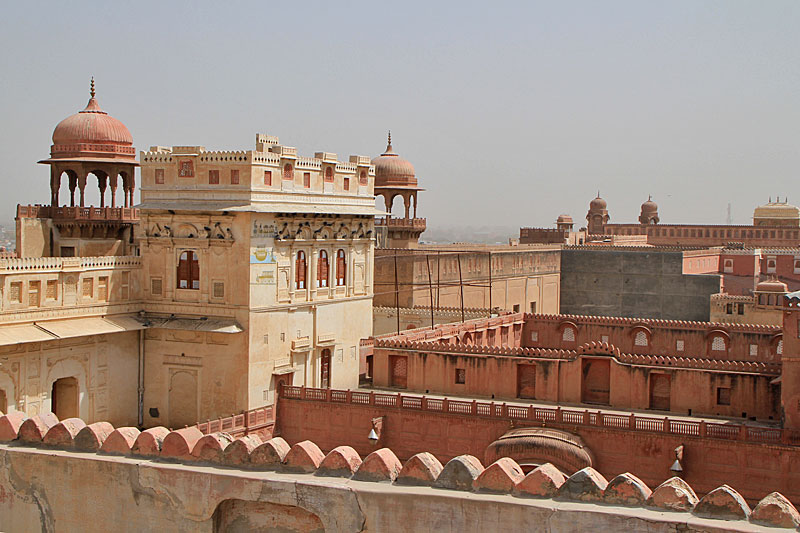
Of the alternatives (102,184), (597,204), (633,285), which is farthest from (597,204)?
(102,184)

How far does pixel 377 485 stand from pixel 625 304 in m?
53.8

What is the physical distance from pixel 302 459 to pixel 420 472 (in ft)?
6.19

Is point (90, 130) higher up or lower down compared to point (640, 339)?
higher up

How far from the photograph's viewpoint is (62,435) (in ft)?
56.6

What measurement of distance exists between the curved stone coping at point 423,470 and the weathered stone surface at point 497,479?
0.01m

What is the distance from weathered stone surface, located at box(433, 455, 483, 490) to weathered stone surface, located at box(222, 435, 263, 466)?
308 centimetres

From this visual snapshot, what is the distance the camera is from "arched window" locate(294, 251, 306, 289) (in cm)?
3316

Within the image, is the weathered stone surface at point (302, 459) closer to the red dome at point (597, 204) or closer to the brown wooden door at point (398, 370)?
the brown wooden door at point (398, 370)

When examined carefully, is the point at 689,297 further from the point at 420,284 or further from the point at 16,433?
the point at 16,433

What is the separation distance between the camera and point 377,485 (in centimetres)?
1498

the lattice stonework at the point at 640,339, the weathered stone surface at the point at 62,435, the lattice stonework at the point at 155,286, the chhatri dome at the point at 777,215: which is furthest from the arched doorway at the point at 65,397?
the chhatri dome at the point at 777,215

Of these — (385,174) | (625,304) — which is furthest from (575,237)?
(385,174)

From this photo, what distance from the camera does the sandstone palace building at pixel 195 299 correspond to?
29719 millimetres

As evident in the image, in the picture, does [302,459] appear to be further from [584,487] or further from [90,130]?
[90,130]
